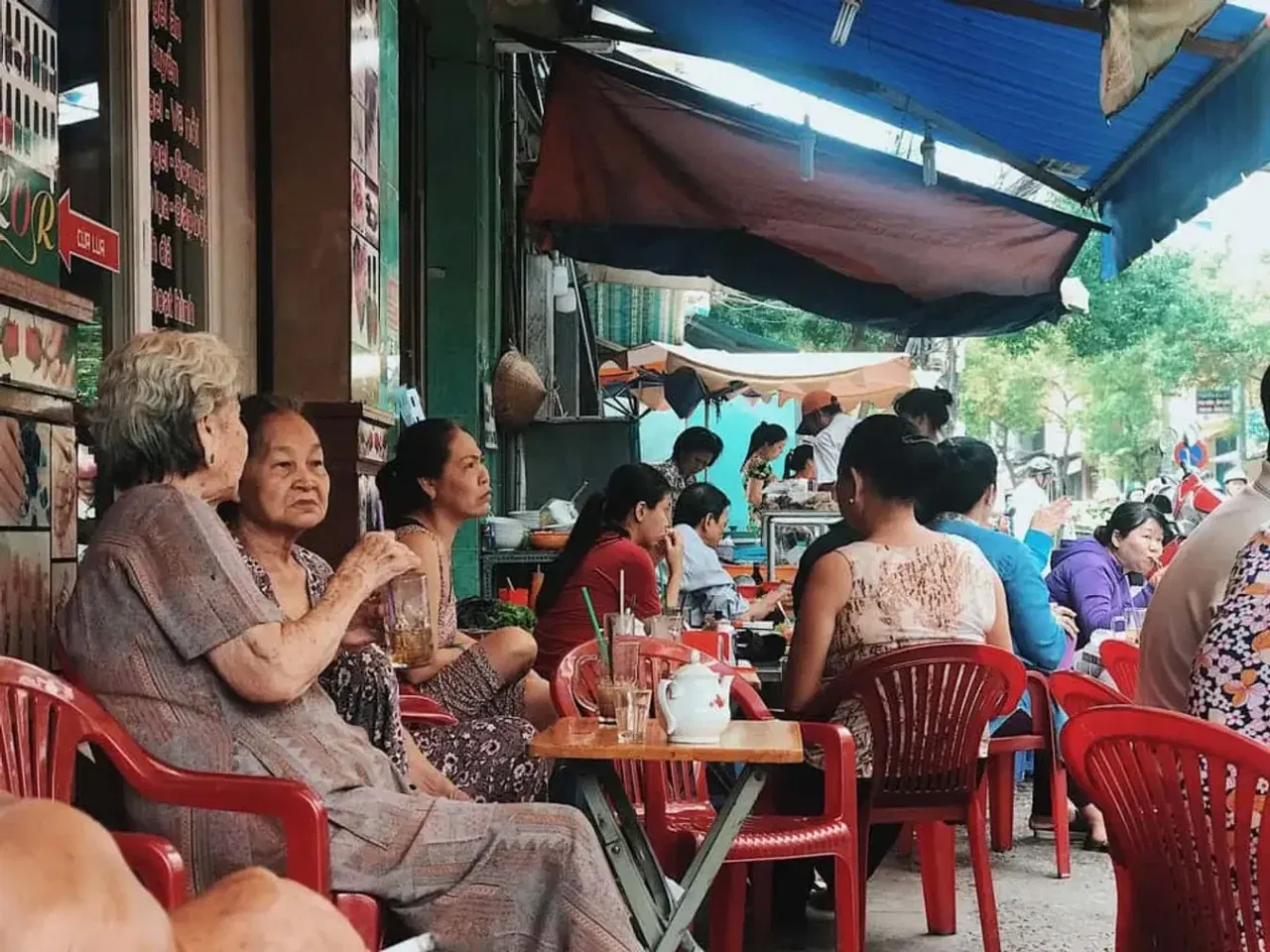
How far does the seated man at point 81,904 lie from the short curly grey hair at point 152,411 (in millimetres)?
1892

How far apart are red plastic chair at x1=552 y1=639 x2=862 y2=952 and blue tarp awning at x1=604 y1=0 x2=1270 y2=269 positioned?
2.49 meters

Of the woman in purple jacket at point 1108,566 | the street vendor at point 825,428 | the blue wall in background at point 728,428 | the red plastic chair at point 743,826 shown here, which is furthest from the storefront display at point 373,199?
the blue wall in background at point 728,428

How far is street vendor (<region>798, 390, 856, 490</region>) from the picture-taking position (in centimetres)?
1039

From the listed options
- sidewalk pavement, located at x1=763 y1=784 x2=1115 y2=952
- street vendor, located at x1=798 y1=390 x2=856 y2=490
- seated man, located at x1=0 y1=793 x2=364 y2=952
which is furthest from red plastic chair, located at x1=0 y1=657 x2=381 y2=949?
street vendor, located at x1=798 y1=390 x2=856 y2=490

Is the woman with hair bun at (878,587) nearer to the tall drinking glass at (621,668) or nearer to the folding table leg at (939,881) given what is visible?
the folding table leg at (939,881)

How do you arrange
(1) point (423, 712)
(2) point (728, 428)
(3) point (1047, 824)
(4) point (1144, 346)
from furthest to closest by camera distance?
1. (4) point (1144, 346)
2. (2) point (728, 428)
3. (3) point (1047, 824)
4. (1) point (423, 712)

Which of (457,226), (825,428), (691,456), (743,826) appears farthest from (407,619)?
(825,428)

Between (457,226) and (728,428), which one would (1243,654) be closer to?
(457,226)

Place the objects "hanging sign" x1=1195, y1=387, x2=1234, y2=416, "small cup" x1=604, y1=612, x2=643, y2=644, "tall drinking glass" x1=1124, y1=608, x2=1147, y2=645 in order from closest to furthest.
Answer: "small cup" x1=604, y1=612, x2=643, y2=644 < "tall drinking glass" x1=1124, y1=608, x2=1147, y2=645 < "hanging sign" x1=1195, y1=387, x2=1234, y2=416

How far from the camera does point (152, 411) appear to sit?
2.58 m

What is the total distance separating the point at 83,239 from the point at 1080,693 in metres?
2.45

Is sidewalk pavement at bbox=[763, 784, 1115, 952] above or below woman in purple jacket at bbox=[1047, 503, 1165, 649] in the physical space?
below

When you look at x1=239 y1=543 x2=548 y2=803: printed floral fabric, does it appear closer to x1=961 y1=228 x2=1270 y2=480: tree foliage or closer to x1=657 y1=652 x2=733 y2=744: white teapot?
x1=657 y1=652 x2=733 y2=744: white teapot

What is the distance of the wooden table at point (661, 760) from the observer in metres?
2.84
